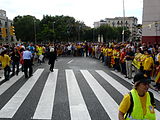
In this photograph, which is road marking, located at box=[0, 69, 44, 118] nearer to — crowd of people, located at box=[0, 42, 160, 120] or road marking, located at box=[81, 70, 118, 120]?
crowd of people, located at box=[0, 42, 160, 120]

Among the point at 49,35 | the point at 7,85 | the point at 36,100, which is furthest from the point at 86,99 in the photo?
the point at 49,35

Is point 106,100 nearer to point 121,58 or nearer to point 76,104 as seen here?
point 76,104

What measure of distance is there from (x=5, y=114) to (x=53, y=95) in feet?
7.67

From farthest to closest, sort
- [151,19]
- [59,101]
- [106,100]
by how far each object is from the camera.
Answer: [151,19] < [106,100] < [59,101]

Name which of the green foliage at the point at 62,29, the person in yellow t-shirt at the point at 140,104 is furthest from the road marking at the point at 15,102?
the green foliage at the point at 62,29

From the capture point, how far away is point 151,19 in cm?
3170

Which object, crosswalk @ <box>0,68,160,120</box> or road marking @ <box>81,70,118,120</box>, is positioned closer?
crosswalk @ <box>0,68,160,120</box>

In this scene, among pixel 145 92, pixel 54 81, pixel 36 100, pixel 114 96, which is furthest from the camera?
pixel 54 81

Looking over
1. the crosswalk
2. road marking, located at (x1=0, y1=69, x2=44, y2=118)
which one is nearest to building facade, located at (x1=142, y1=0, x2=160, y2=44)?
the crosswalk

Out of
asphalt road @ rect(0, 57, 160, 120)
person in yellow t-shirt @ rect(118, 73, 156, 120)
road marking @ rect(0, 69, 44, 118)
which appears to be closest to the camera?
person in yellow t-shirt @ rect(118, 73, 156, 120)

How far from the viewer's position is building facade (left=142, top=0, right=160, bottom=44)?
30938 millimetres

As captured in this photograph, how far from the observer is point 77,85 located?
31.6 feet

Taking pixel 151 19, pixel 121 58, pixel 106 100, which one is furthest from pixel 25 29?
pixel 106 100

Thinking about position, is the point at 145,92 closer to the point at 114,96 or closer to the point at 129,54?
the point at 114,96
